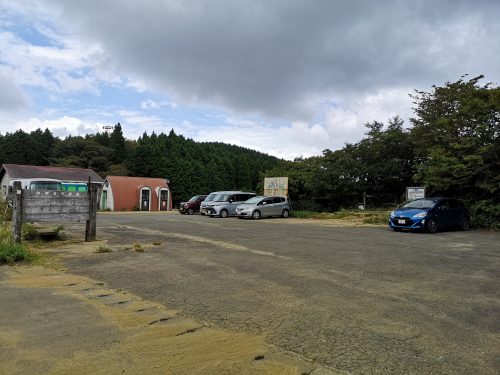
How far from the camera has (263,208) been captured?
82.6 feet

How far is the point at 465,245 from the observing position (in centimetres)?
1191

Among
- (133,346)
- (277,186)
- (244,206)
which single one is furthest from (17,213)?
(277,186)

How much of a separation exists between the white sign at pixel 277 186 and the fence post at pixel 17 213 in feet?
61.2

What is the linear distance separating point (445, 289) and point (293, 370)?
3843 millimetres

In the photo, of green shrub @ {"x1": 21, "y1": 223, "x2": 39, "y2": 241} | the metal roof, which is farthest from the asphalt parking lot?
the metal roof

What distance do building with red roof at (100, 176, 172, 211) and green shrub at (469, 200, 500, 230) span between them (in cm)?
3283

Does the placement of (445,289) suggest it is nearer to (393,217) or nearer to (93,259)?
(93,259)

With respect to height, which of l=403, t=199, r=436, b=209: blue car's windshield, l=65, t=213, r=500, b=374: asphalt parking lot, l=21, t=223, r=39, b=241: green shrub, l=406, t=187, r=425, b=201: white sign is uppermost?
l=406, t=187, r=425, b=201: white sign

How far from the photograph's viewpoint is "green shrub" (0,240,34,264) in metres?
8.02

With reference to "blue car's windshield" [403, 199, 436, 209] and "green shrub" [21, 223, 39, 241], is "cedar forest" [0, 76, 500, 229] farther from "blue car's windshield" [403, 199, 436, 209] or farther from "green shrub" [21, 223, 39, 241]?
"green shrub" [21, 223, 39, 241]

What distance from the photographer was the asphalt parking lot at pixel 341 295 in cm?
374

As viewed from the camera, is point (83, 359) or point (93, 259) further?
point (93, 259)

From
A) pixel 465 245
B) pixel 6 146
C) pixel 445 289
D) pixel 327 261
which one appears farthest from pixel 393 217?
pixel 6 146

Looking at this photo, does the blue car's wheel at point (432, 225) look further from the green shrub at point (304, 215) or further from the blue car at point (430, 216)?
the green shrub at point (304, 215)
